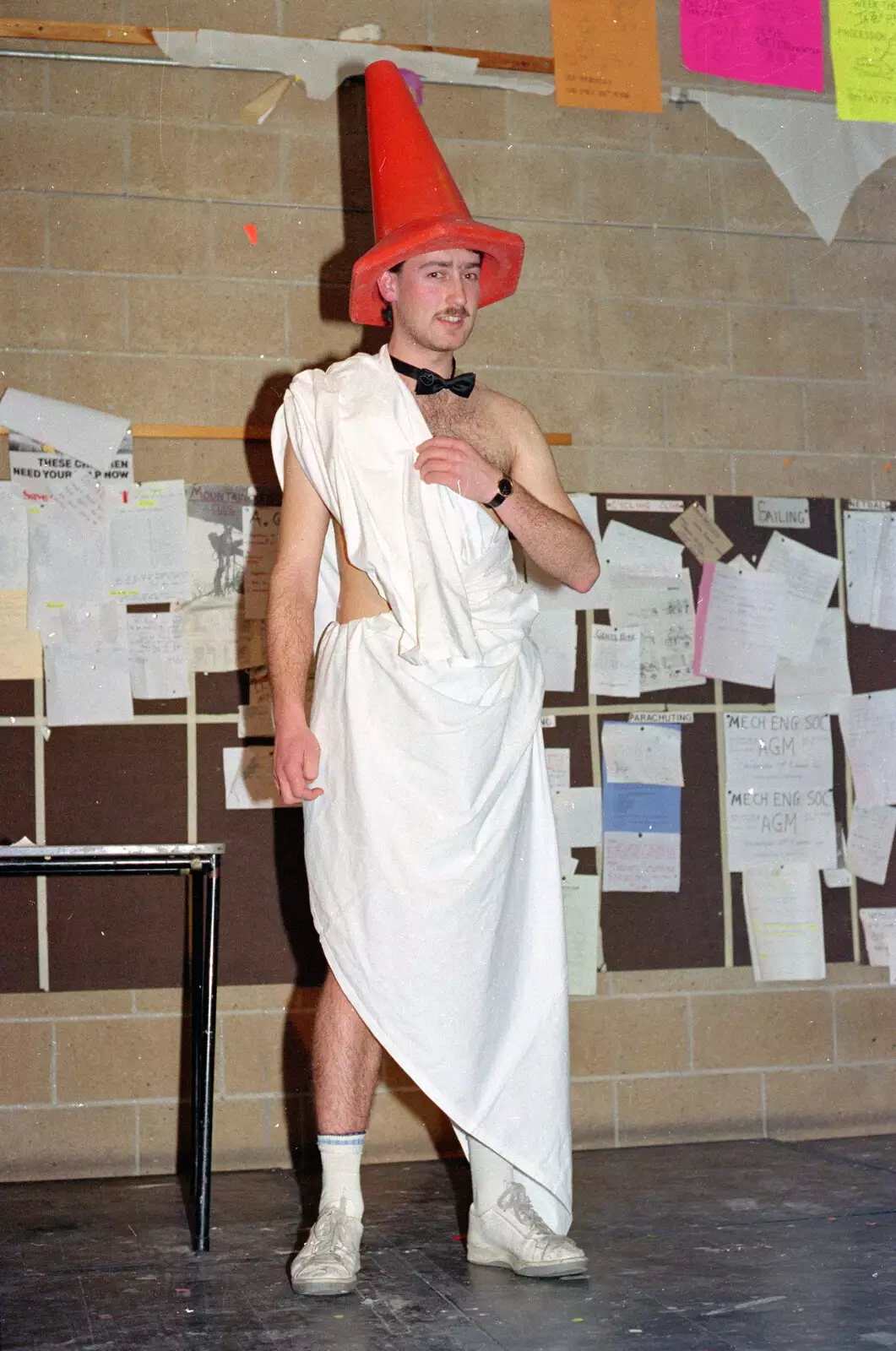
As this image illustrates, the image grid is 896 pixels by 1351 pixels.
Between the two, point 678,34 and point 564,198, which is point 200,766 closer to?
point 564,198

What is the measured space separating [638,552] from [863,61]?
61.5 inches

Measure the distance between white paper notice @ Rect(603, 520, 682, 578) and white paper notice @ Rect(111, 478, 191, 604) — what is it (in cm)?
106

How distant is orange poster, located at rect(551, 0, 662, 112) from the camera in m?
3.70

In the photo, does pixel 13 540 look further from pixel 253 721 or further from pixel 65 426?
pixel 253 721

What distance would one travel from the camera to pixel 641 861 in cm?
358

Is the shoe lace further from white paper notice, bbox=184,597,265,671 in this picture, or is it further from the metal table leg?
white paper notice, bbox=184,597,265,671

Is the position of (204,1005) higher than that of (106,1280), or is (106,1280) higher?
(204,1005)

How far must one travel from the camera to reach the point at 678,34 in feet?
12.5

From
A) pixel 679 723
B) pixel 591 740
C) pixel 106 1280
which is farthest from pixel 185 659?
pixel 106 1280

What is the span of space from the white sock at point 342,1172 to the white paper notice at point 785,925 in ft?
5.27

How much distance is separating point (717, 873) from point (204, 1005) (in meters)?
1.60

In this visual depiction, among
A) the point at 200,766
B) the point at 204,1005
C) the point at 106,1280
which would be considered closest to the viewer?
the point at 106,1280

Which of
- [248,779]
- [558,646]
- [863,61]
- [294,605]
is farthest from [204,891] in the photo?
[863,61]

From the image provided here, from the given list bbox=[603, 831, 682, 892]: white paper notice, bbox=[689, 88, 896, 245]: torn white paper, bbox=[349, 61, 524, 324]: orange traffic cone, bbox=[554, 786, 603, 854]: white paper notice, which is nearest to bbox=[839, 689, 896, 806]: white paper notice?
bbox=[603, 831, 682, 892]: white paper notice
